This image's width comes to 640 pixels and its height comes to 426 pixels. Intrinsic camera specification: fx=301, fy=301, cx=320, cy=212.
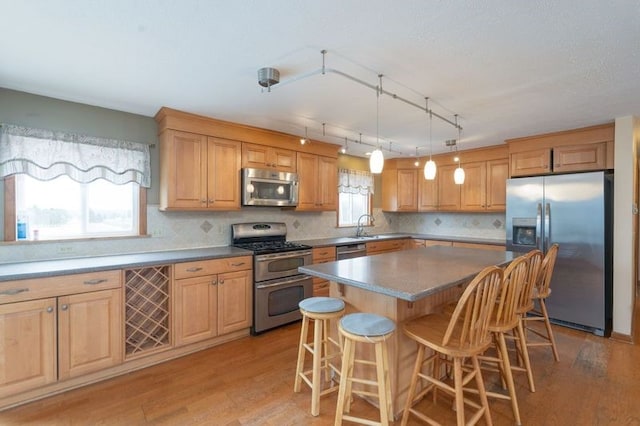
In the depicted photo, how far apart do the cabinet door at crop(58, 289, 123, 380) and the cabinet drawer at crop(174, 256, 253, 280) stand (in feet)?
1.68

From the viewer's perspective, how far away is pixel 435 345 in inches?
65.9

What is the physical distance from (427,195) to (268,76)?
4.00 m

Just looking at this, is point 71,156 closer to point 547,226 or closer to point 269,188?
point 269,188

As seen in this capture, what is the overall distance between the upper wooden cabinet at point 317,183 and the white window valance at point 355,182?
0.49 m

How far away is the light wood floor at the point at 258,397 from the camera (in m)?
1.99

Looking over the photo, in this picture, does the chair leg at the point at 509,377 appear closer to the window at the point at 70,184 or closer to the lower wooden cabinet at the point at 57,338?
the lower wooden cabinet at the point at 57,338

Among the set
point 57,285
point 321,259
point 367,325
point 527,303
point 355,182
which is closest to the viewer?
point 367,325

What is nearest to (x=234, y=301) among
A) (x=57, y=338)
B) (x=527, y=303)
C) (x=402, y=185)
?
(x=57, y=338)

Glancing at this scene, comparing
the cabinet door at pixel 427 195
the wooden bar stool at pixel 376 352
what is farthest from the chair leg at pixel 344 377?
the cabinet door at pixel 427 195

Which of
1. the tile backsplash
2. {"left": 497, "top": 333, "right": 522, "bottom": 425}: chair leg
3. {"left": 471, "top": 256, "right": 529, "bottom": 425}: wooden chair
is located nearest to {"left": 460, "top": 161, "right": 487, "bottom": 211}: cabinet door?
the tile backsplash

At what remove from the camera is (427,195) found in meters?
5.38

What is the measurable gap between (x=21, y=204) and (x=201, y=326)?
75.1 inches

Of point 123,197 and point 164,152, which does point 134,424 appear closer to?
point 123,197

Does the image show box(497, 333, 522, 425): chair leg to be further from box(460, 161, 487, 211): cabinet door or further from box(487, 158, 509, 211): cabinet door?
box(460, 161, 487, 211): cabinet door
